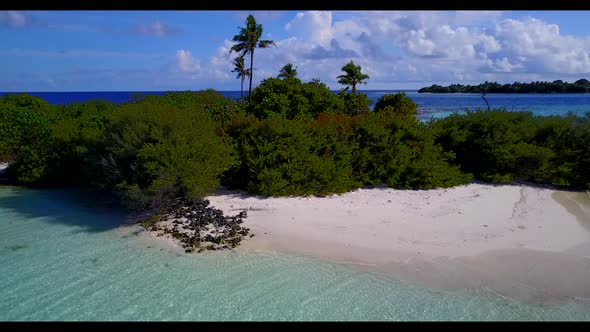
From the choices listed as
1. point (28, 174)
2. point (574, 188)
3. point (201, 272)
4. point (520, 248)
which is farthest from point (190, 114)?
point (574, 188)

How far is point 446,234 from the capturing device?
31.1ft

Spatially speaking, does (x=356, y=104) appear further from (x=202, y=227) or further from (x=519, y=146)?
(x=202, y=227)

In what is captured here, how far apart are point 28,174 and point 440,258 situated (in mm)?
13646

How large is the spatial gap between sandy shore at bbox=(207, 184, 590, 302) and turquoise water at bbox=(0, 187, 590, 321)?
1.84 ft

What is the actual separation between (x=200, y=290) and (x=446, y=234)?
558 cm

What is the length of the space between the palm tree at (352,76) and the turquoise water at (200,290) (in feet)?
80.7

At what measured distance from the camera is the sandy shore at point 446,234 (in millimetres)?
7586

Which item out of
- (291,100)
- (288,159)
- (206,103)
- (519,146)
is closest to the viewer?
(288,159)

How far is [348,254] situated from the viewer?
8.56 metres

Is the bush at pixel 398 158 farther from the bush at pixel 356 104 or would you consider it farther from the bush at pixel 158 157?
the bush at pixel 356 104

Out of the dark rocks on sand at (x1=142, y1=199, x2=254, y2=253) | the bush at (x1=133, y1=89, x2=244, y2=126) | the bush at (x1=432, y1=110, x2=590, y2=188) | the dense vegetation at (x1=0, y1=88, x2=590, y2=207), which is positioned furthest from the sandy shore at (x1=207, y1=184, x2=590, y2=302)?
the bush at (x1=133, y1=89, x2=244, y2=126)

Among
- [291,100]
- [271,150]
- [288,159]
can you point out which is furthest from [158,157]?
[291,100]

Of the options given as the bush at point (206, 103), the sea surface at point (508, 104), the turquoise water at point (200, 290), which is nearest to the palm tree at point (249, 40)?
the sea surface at point (508, 104)
